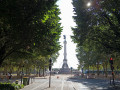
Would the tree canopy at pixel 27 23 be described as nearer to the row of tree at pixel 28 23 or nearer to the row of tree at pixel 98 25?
the row of tree at pixel 28 23

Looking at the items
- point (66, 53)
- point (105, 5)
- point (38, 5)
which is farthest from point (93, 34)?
point (66, 53)

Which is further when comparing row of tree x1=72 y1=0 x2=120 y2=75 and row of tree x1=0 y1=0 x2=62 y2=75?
row of tree x1=72 y1=0 x2=120 y2=75

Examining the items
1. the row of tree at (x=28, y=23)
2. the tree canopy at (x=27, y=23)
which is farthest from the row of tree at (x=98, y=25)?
the row of tree at (x=28, y=23)

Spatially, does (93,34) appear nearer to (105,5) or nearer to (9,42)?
(105,5)

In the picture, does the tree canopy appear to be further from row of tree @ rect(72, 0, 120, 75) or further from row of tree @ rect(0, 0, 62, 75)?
row of tree @ rect(72, 0, 120, 75)

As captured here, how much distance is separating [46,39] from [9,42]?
3323 millimetres

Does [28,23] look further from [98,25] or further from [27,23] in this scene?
[98,25]

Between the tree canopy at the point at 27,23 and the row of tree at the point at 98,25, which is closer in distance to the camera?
the tree canopy at the point at 27,23

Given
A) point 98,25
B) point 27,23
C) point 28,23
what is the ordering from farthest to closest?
1. point 98,25
2. point 28,23
3. point 27,23

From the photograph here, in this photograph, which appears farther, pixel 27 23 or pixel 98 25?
pixel 98 25

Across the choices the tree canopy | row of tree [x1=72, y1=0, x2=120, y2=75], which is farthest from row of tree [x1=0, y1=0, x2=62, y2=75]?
row of tree [x1=72, y1=0, x2=120, y2=75]

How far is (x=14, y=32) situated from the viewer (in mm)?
8969

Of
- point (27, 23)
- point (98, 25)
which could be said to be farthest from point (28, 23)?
point (98, 25)

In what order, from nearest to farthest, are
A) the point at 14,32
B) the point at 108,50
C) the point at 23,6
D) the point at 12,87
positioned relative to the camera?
the point at 23,6 < the point at 14,32 < the point at 12,87 < the point at 108,50
